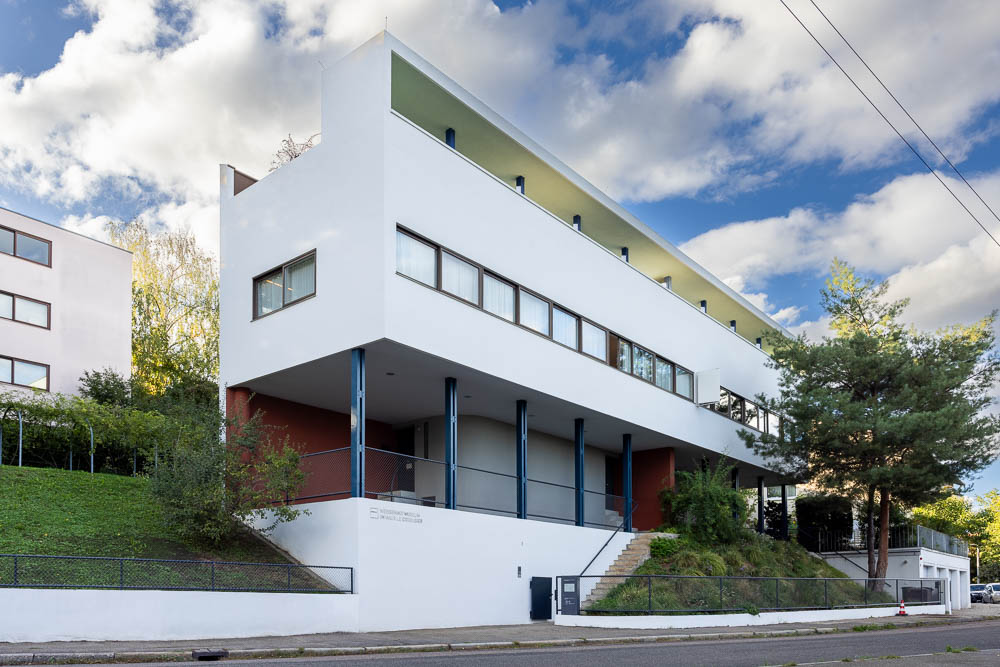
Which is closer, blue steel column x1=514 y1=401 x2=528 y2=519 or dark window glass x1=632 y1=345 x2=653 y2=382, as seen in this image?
blue steel column x1=514 y1=401 x2=528 y2=519

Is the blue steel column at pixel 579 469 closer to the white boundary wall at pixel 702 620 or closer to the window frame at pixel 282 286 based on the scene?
the white boundary wall at pixel 702 620

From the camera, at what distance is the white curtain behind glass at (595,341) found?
94.4 feet

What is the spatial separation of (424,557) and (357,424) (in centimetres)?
334

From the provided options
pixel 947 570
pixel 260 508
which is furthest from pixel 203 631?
pixel 947 570

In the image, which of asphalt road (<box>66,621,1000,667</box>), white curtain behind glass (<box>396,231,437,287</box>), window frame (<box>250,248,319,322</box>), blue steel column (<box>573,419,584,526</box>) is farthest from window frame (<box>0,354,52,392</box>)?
asphalt road (<box>66,621,1000,667</box>)

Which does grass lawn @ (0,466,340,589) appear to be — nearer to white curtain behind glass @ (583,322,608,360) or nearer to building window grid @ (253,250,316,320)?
building window grid @ (253,250,316,320)

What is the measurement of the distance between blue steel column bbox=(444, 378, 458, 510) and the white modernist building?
5 cm

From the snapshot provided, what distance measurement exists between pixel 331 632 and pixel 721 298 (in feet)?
87.2

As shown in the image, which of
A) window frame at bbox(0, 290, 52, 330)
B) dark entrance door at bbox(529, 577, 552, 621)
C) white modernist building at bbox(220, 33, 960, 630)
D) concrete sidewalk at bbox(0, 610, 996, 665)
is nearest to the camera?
concrete sidewalk at bbox(0, 610, 996, 665)

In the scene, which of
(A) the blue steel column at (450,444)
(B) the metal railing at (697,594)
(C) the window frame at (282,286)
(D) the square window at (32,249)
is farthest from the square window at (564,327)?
(D) the square window at (32,249)

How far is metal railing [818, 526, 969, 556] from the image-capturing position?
4075 centimetres

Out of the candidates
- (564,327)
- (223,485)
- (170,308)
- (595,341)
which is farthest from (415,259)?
(170,308)

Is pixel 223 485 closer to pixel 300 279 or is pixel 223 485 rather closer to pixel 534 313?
pixel 300 279

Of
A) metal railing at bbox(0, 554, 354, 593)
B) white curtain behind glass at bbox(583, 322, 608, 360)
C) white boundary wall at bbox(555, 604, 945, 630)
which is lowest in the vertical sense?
white boundary wall at bbox(555, 604, 945, 630)
